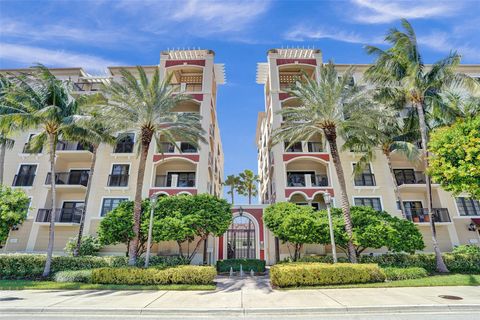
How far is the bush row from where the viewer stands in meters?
16.5

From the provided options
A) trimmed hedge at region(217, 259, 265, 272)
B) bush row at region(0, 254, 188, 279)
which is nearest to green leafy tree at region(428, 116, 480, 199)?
trimmed hedge at region(217, 259, 265, 272)

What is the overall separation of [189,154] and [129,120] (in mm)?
8384

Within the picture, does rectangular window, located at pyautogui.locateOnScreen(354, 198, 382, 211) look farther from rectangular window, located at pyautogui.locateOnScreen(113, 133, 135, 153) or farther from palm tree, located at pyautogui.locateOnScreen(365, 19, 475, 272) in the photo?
rectangular window, located at pyautogui.locateOnScreen(113, 133, 135, 153)

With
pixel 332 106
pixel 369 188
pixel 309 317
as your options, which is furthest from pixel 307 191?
pixel 309 317

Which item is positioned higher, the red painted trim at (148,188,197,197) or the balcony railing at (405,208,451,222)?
the red painted trim at (148,188,197,197)

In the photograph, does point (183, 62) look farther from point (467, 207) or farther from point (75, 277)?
point (467, 207)

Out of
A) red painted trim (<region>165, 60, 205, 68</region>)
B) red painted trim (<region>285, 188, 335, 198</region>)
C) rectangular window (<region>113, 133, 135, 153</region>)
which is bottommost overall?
red painted trim (<region>285, 188, 335, 198</region>)

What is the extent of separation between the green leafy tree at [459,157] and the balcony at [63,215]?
93.2 feet

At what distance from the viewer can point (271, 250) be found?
917 inches

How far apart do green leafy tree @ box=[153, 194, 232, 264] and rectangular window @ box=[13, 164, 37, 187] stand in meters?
15.7

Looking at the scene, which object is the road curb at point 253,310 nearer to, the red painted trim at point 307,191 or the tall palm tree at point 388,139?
the tall palm tree at point 388,139

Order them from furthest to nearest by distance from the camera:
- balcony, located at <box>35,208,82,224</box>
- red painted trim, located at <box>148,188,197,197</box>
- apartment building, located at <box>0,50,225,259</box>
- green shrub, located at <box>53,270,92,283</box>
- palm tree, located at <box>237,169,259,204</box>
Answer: palm tree, located at <box>237,169,259,204</box>, red painted trim, located at <box>148,188,197,197</box>, apartment building, located at <box>0,50,225,259</box>, balcony, located at <box>35,208,82,224</box>, green shrub, located at <box>53,270,92,283</box>

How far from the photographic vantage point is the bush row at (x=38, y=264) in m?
16.5

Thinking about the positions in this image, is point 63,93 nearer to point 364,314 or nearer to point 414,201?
point 364,314
